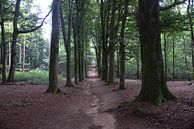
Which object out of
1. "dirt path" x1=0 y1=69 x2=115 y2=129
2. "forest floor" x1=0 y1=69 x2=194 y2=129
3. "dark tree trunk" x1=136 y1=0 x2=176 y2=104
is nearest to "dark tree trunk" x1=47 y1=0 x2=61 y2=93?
"dirt path" x1=0 y1=69 x2=115 y2=129

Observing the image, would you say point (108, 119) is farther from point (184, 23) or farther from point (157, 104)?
point (184, 23)

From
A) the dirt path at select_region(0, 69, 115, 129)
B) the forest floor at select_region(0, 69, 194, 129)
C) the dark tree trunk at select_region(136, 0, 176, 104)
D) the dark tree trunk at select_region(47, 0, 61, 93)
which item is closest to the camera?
the forest floor at select_region(0, 69, 194, 129)

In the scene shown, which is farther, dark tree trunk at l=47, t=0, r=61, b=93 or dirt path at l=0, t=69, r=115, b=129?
dark tree trunk at l=47, t=0, r=61, b=93

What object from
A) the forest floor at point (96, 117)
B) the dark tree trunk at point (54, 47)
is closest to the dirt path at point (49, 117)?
the forest floor at point (96, 117)

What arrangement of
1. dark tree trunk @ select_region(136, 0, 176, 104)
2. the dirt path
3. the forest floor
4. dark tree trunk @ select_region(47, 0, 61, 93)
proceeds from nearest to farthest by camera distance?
the forest floor < the dirt path < dark tree trunk @ select_region(136, 0, 176, 104) < dark tree trunk @ select_region(47, 0, 61, 93)

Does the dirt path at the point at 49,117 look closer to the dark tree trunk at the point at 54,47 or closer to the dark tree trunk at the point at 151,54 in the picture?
the dark tree trunk at the point at 151,54

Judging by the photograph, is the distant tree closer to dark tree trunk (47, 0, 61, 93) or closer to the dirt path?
the dirt path

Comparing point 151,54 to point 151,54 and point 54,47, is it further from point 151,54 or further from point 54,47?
point 54,47

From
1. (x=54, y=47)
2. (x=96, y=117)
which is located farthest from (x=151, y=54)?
(x=54, y=47)

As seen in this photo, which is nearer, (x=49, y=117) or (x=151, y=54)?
(x=49, y=117)

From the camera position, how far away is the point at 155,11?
1320 centimetres

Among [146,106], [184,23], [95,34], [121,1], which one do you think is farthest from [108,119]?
[95,34]

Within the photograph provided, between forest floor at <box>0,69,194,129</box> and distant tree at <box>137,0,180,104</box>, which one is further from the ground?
distant tree at <box>137,0,180,104</box>

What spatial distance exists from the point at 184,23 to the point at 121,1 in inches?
341
